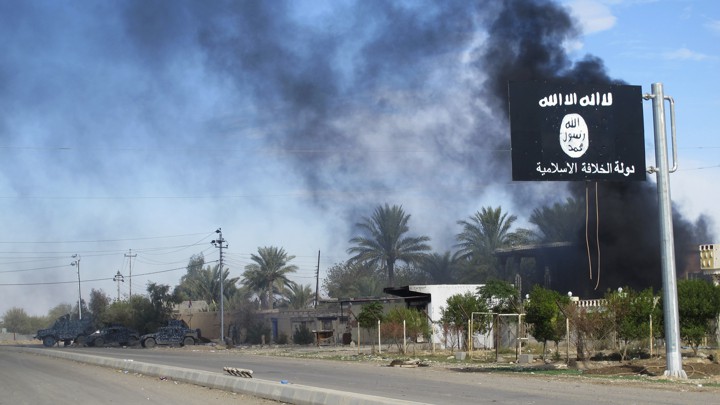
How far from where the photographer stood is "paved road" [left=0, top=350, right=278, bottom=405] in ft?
61.7

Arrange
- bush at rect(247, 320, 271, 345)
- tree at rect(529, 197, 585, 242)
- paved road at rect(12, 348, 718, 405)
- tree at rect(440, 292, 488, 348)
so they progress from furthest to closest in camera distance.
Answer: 1. bush at rect(247, 320, 271, 345)
2. tree at rect(529, 197, 585, 242)
3. tree at rect(440, 292, 488, 348)
4. paved road at rect(12, 348, 718, 405)

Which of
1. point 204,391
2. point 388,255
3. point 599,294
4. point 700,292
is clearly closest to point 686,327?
point 700,292

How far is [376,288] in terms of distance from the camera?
8331 cm

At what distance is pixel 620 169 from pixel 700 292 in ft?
25.2

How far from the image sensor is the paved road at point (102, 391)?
741 inches

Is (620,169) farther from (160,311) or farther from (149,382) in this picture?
(160,311)

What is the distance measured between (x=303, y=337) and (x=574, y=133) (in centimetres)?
4367

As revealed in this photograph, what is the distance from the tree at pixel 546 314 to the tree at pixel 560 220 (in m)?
29.3

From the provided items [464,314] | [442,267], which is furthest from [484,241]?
[464,314]

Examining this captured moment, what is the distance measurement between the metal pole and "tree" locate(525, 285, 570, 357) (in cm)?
739

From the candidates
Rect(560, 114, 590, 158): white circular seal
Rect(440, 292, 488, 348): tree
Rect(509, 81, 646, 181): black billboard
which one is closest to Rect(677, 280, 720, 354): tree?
Rect(509, 81, 646, 181): black billboard

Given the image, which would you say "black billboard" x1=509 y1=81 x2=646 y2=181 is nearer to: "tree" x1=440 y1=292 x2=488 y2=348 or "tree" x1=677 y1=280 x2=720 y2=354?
"tree" x1=677 y1=280 x2=720 y2=354

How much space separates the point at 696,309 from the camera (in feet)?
94.6

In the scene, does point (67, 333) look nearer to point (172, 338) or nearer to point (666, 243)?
point (172, 338)
